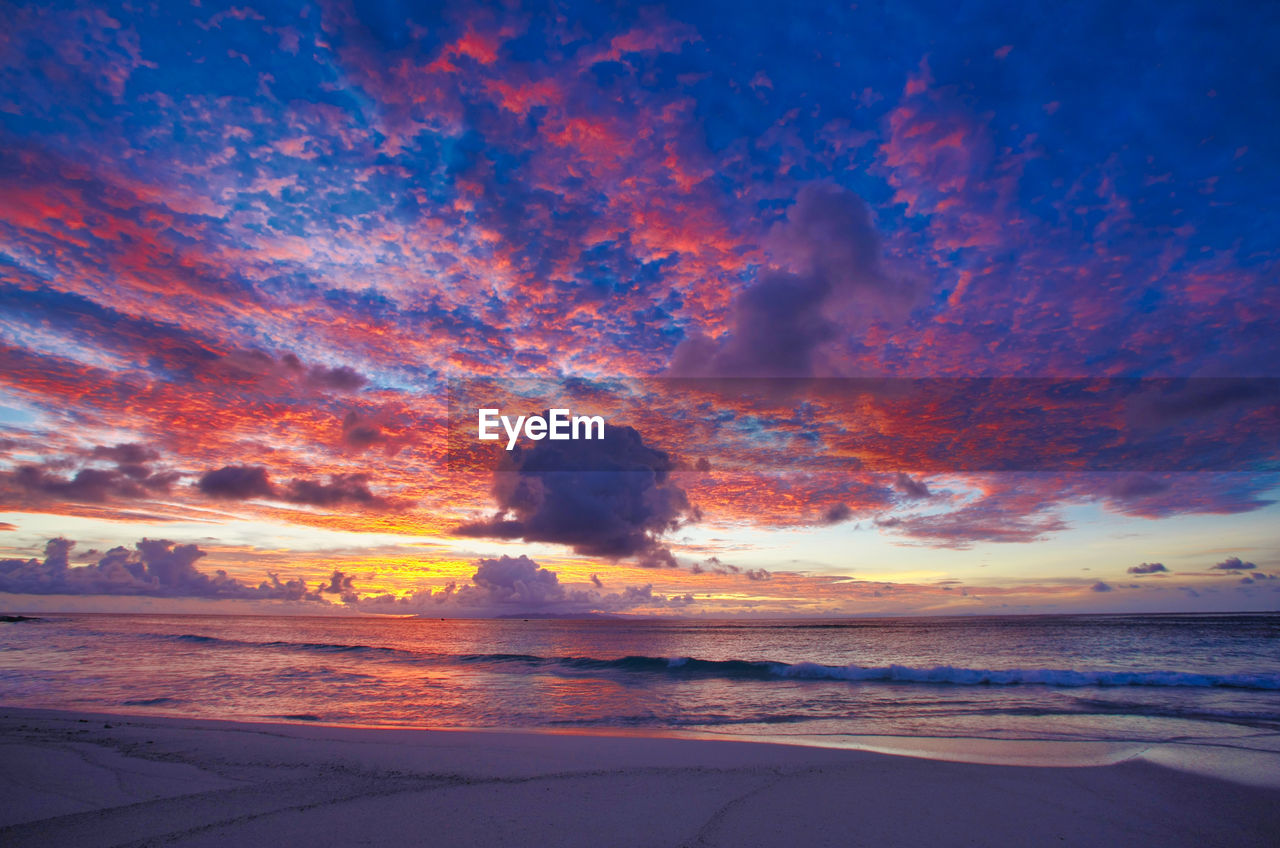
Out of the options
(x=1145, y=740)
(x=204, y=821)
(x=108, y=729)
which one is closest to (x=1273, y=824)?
(x=1145, y=740)

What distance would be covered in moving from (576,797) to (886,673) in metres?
26.9

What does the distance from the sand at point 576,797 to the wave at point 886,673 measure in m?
18.2

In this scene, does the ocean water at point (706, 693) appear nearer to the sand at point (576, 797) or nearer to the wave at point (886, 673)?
the wave at point (886, 673)

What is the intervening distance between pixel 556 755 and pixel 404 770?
292 cm

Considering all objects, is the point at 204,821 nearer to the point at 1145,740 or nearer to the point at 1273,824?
the point at 1273,824

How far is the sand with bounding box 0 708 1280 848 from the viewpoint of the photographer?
23.1 feet

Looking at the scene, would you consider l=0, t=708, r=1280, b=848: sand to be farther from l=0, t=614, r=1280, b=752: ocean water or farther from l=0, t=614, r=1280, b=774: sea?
l=0, t=614, r=1280, b=752: ocean water

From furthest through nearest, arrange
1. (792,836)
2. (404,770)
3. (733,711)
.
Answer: (733,711)
(404,770)
(792,836)

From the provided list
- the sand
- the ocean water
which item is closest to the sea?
the ocean water

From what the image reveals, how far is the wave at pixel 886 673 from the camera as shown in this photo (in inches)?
990

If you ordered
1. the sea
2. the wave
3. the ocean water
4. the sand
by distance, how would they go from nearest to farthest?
the sand
the sea
the ocean water
the wave

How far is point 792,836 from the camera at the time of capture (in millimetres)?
7004

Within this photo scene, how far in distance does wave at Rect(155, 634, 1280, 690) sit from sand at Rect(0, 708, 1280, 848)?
18223 millimetres

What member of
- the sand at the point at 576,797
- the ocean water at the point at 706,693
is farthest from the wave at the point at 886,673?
the sand at the point at 576,797
